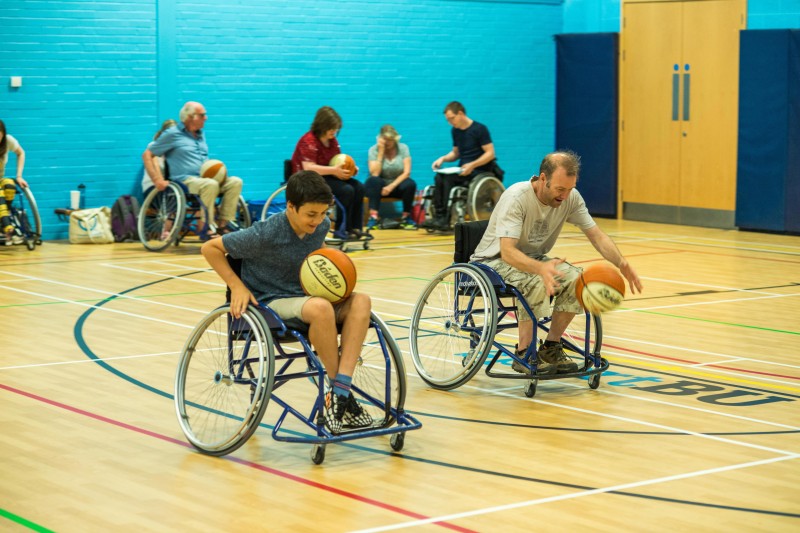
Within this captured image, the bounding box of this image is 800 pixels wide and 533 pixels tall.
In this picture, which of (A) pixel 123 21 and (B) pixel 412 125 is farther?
(B) pixel 412 125

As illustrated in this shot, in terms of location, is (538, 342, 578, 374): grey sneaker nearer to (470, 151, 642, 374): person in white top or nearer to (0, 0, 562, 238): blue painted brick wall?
(470, 151, 642, 374): person in white top

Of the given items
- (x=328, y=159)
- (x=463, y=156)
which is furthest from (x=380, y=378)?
(x=463, y=156)

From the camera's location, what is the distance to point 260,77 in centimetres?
1220

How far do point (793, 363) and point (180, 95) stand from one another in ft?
23.9

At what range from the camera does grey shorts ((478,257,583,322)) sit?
17.0ft

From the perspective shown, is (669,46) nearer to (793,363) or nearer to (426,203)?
(426,203)

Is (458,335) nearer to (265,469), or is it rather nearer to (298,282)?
(298,282)

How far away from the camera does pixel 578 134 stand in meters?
14.2

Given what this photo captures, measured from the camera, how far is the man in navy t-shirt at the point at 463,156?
450 inches

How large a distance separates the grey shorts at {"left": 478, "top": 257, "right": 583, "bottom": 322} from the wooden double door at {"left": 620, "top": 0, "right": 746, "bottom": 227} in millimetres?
7770

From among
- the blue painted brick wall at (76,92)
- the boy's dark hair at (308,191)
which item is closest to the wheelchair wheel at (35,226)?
the blue painted brick wall at (76,92)

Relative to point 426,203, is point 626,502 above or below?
below

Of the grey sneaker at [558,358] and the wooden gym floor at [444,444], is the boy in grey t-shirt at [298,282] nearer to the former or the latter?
the wooden gym floor at [444,444]

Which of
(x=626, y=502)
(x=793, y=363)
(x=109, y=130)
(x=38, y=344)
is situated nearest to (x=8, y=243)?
(x=109, y=130)
